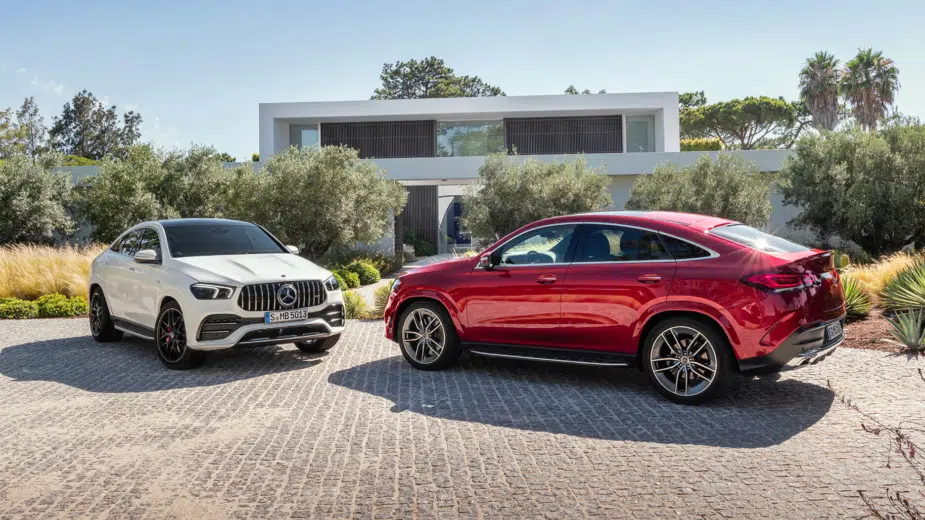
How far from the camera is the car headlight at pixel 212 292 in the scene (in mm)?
7895

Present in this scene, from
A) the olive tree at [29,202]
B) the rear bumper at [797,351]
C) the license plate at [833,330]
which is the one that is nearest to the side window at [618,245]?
the rear bumper at [797,351]

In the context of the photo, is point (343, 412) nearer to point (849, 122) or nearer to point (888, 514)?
point (888, 514)

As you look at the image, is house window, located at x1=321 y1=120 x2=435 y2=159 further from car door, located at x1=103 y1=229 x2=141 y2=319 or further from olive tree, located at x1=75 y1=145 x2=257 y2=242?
car door, located at x1=103 y1=229 x2=141 y2=319

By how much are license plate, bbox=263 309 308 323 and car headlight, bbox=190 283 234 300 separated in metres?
0.45

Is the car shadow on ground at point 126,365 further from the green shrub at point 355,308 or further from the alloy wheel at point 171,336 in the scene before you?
the green shrub at point 355,308

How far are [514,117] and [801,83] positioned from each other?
80.4ft

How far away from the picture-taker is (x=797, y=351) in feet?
19.5

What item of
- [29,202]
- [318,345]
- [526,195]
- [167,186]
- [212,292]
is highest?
[167,186]

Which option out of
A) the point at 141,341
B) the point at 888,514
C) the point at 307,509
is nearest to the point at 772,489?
the point at 888,514

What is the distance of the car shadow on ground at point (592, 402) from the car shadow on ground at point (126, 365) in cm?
117

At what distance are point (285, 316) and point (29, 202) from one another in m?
21.7

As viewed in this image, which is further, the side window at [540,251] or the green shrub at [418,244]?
the green shrub at [418,244]

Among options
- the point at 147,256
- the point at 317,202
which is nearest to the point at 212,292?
the point at 147,256

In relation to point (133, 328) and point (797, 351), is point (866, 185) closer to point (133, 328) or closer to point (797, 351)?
point (797, 351)
